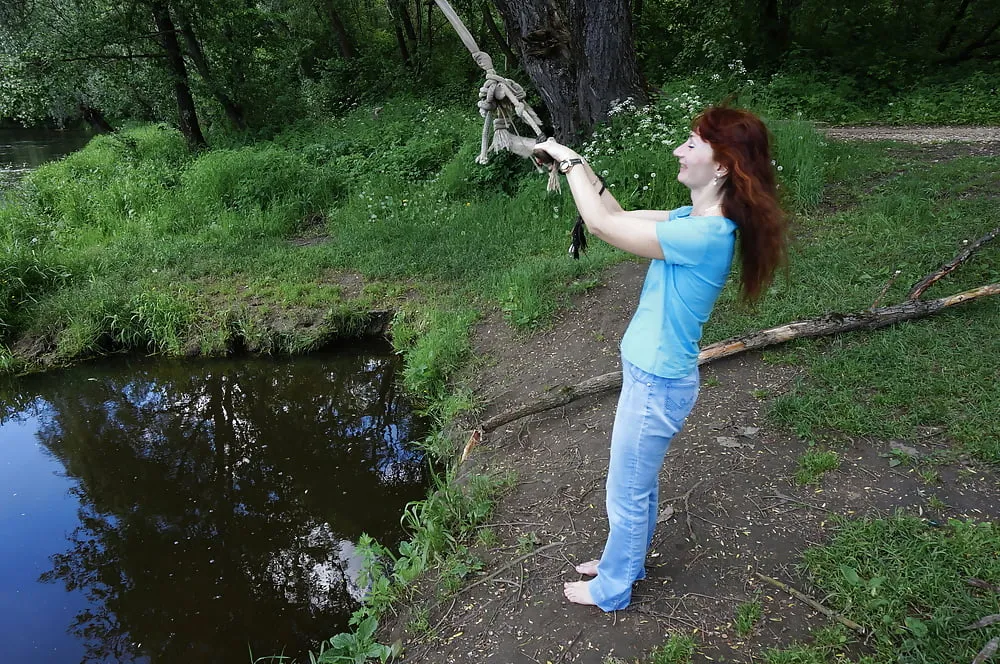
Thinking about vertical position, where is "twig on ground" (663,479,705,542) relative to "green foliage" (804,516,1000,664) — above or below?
above

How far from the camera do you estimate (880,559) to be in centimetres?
250

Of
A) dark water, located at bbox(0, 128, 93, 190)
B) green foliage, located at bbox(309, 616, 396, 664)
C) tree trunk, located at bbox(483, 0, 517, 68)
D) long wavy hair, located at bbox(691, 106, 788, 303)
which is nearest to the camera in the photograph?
long wavy hair, located at bbox(691, 106, 788, 303)

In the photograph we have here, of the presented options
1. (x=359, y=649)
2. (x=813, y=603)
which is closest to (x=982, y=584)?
(x=813, y=603)

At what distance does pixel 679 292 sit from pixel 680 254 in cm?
14

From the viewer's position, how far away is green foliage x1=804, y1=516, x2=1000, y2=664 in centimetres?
218

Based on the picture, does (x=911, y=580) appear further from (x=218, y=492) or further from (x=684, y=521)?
(x=218, y=492)

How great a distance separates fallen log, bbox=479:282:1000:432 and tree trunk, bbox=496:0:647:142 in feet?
13.4

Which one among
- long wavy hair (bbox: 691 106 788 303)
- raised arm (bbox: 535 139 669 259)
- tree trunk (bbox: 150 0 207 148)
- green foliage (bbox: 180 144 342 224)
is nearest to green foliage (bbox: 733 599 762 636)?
long wavy hair (bbox: 691 106 788 303)

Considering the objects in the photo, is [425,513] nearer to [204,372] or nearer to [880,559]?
[880,559]

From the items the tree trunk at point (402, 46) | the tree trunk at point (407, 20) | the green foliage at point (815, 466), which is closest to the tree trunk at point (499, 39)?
the tree trunk at point (407, 20)

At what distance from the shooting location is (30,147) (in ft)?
63.7

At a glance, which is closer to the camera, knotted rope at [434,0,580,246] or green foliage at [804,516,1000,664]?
green foliage at [804,516,1000,664]

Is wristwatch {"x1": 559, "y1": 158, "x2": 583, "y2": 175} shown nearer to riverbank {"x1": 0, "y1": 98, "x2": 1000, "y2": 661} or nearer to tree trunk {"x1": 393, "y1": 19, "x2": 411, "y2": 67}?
riverbank {"x1": 0, "y1": 98, "x2": 1000, "y2": 661}

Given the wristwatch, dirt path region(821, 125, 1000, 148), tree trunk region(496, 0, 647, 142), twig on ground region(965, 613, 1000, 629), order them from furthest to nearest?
dirt path region(821, 125, 1000, 148) → tree trunk region(496, 0, 647, 142) → twig on ground region(965, 613, 1000, 629) → the wristwatch
